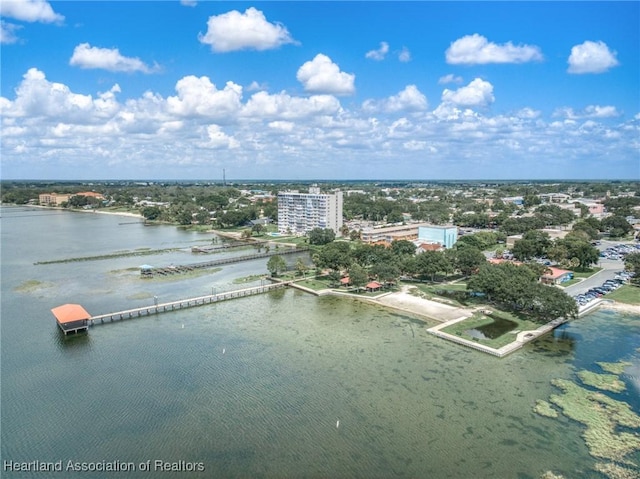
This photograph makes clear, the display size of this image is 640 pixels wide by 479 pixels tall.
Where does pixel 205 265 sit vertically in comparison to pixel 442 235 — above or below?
below

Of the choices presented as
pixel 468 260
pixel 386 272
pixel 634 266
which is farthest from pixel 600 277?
pixel 386 272

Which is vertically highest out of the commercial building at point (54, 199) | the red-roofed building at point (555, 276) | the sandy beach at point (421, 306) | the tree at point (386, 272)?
the commercial building at point (54, 199)

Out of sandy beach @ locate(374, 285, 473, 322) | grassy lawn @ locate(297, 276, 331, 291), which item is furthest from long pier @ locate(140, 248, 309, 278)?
sandy beach @ locate(374, 285, 473, 322)

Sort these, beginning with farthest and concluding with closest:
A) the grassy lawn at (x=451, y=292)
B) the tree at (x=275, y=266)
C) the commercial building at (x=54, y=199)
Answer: the commercial building at (x=54, y=199) < the tree at (x=275, y=266) < the grassy lawn at (x=451, y=292)

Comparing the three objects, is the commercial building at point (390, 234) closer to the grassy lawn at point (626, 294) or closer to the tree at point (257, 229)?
the tree at point (257, 229)

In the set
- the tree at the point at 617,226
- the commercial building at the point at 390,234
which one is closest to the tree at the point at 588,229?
the tree at the point at 617,226

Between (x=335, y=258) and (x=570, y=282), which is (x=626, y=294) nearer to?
(x=570, y=282)

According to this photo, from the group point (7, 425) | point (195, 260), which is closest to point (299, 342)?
point (7, 425)
